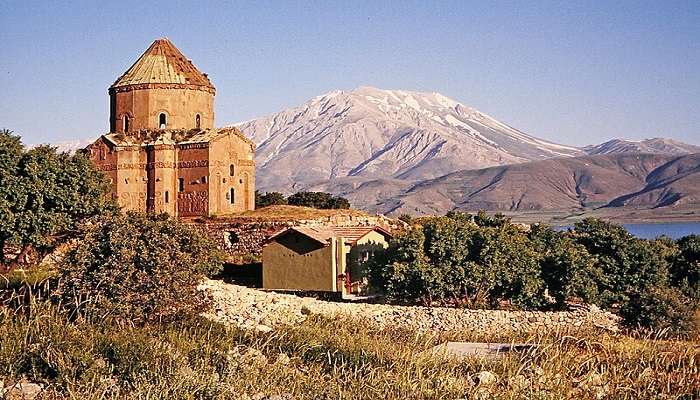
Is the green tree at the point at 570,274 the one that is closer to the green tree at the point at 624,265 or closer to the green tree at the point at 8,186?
the green tree at the point at 624,265

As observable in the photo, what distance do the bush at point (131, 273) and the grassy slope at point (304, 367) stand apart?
3.10 meters

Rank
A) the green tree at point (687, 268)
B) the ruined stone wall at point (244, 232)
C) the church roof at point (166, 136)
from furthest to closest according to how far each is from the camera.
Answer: the church roof at point (166, 136), the ruined stone wall at point (244, 232), the green tree at point (687, 268)

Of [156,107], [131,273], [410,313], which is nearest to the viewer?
[131,273]

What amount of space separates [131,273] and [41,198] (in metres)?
9.42

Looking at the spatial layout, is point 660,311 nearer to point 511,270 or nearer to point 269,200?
point 511,270

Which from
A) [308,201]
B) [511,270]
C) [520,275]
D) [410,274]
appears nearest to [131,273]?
[410,274]

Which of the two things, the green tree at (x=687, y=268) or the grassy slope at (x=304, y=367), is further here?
the green tree at (x=687, y=268)

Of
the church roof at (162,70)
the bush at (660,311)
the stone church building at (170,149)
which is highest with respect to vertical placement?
the church roof at (162,70)

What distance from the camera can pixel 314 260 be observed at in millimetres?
26828

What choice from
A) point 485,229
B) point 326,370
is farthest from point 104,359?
point 485,229

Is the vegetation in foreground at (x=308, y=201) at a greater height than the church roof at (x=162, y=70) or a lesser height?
lesser

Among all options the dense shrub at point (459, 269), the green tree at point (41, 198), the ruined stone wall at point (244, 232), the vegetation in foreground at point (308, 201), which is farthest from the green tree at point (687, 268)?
the green tree at point (41, 198)

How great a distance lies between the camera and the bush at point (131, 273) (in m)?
13.0

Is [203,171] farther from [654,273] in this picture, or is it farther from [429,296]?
[654,273]
